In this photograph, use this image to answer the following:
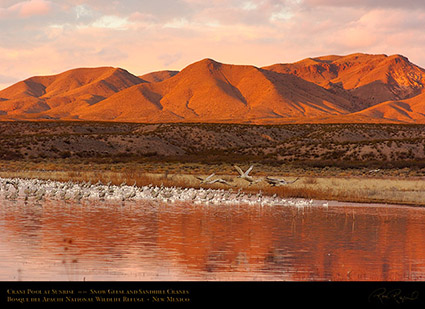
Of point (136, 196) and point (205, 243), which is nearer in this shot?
point (205, 243)

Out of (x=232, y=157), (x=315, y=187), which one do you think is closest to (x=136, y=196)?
(x=315, y=187)

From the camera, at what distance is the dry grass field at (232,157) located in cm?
3338

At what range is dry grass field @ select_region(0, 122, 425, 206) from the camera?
33.4 metres

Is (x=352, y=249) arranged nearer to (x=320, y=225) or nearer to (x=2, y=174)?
(x=320, y=225)

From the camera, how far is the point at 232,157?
7025 cm
